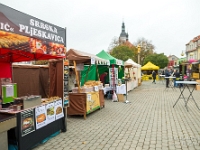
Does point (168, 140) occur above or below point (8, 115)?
below

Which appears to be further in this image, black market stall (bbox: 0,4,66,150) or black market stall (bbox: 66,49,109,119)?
black market stall (bbox: 66,49,109,119)

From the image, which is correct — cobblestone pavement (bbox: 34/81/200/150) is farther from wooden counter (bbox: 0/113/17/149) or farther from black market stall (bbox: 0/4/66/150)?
wooden counter (bbox: 0/113/17/149)

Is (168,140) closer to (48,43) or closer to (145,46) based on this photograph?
(48,43)

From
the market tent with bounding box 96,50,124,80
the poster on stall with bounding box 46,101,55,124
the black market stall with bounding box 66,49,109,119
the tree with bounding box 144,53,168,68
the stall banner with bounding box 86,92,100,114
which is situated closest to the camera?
the poster on stall with bounding box 46,101,55,124

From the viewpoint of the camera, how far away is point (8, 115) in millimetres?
3336

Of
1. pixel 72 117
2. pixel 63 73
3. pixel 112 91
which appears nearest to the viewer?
pixel 63 73

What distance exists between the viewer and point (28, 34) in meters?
3.47

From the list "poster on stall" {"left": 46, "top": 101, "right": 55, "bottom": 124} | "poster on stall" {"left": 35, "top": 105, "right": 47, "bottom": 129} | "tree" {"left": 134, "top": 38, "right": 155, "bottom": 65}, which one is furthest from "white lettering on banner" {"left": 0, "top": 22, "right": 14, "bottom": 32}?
"tree" {"left": 134, "top": 38, "right": 155, "bottom": 65}

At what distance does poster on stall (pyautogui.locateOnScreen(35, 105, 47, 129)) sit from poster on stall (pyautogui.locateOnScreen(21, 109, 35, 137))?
0.40 feet

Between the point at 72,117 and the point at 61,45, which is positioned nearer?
the point at 61,45

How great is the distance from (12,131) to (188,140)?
380 cm

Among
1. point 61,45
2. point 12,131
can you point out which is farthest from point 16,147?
point 61,45

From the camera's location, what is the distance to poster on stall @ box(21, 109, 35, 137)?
343 cm

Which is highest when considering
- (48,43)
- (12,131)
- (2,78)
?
(48,43)
